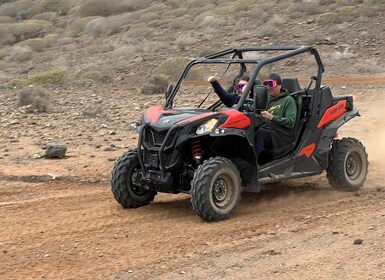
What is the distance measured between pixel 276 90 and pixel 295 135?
0.63 metres

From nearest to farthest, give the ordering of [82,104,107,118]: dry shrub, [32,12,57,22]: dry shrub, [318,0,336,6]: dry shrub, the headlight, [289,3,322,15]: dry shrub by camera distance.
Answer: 1. the headlight
2. [82,104,107,118]: dry shrub
3. [289,3,322,15]: dry shrub
4. [318,0,336,6]: dry shrub
5. [32,12,57,22]: dry shrub

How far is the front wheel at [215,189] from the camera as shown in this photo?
26.0 ft

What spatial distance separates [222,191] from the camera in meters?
8.23

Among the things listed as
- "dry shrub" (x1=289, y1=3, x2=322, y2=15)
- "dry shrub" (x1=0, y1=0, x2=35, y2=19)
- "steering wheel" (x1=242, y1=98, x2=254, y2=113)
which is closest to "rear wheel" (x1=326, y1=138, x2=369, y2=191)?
"steering wheel" (x1=242, y1=98, x2=254, y2=113)

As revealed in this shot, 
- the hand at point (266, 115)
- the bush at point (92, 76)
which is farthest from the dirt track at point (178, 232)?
the bush at point (92, 76)

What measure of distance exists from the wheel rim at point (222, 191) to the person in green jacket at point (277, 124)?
69 centimetres

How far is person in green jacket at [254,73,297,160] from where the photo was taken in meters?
8.82

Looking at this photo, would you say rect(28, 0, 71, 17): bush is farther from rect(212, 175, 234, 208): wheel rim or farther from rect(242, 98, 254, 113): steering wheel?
rect(212, 175, 234, 208): wheel rim

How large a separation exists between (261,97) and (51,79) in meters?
20.7

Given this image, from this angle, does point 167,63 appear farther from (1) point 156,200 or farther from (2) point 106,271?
(2) point 106,271

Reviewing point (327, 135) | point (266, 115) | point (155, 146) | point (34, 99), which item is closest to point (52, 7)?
point (34, 99)

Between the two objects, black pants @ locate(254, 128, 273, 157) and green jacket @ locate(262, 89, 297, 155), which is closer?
black pants @ locate(254, 128, 273, 157)

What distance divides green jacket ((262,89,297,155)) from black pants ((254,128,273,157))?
52mm

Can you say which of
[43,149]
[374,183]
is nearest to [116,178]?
[374,183]
